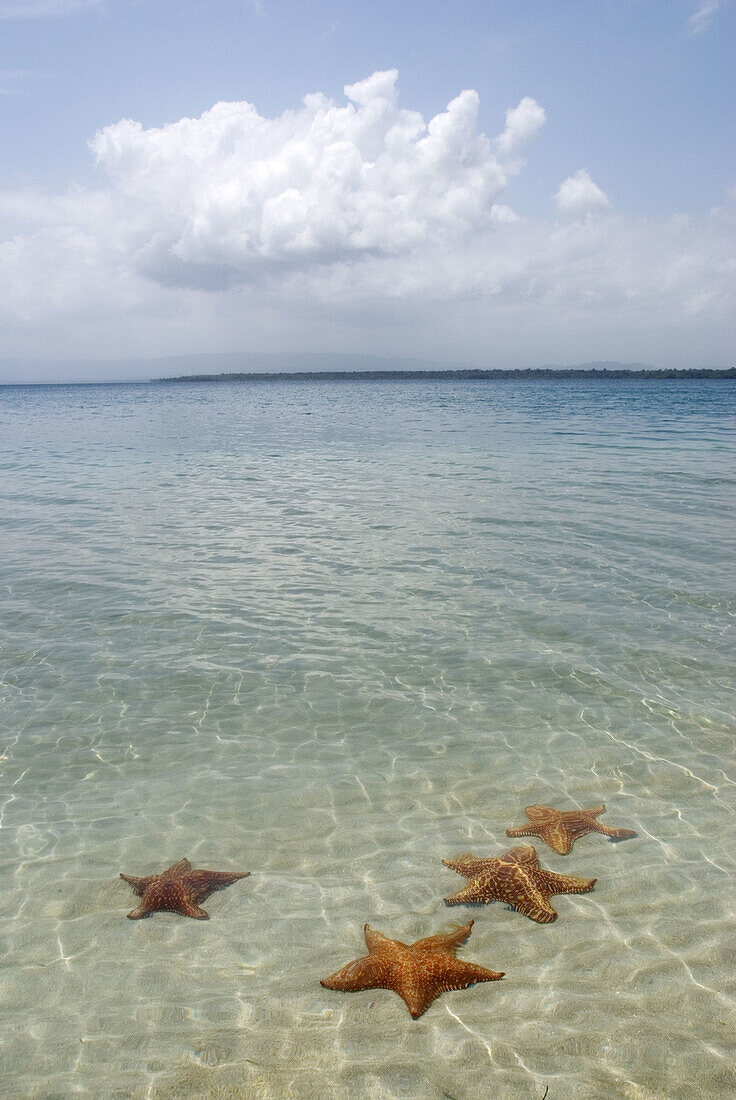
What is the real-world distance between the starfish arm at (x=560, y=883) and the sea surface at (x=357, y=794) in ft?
0.26

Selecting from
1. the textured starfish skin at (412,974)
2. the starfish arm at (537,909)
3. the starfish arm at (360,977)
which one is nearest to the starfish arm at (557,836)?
the starfish arm at (537,909)

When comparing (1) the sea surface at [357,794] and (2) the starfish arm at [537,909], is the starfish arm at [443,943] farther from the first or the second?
(2) the starfish arm at [537,909]

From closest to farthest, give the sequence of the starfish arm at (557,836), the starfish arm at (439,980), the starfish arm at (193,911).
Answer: the starfish arm at (439,980) → the starfish arm at (193,911) → the starfish arm at (557,836)

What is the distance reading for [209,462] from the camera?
95.9 ft

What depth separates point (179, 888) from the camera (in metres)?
4.93

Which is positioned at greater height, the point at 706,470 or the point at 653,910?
the point at 706,470

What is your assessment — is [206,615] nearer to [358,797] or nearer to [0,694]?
[0,694]

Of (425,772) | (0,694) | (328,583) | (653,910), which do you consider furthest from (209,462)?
(653,910)

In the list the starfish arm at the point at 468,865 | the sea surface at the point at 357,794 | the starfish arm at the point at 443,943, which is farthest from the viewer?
the starfish arm at the point at 468,865

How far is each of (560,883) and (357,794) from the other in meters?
2.10

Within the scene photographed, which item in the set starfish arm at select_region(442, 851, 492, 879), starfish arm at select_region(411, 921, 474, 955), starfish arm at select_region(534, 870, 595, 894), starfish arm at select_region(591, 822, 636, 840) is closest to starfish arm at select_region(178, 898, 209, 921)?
starfish arm at select_region(411, 921, 474, 955)

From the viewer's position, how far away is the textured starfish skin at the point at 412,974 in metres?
3.94

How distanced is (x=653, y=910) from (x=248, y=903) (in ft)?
10.0

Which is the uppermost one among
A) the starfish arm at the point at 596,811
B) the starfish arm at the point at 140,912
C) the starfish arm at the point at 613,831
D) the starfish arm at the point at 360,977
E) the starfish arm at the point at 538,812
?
the starfish arm at the point at 360,977
